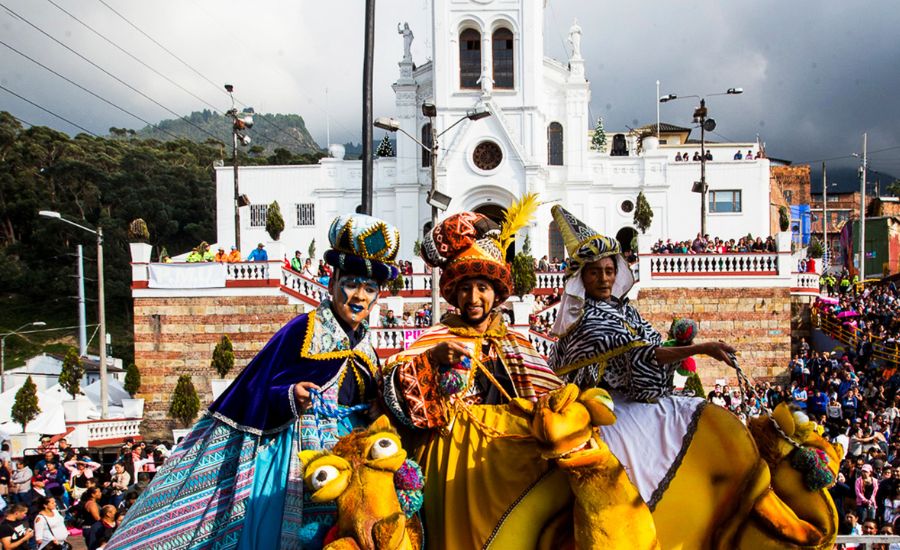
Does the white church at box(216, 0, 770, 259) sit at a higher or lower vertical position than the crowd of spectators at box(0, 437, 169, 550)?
higher

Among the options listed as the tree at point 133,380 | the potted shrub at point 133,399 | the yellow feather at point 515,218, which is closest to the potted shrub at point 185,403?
the potted shrub at point 133,399

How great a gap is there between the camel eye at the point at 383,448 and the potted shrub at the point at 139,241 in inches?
792

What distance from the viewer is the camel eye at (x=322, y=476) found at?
3.64m

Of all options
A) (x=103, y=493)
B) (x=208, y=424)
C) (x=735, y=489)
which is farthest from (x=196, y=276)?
(x=735, y=489)

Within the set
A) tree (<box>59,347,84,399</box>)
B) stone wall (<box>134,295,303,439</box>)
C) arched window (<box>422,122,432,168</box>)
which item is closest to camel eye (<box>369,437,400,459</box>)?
stone wall (<box>134,295,303,439</box>)

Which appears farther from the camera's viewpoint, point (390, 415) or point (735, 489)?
point (390, 415)

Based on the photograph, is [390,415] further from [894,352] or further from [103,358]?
[103,358]

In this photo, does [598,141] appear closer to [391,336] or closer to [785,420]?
[391,336]

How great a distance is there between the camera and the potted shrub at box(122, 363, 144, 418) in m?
22.4

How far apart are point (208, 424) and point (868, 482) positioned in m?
9.67

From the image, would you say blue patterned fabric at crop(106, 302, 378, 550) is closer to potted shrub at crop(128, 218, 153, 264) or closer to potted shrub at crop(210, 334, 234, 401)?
potted shrub at crop(210, 334, 234, 401)

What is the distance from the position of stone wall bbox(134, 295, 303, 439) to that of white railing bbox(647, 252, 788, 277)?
10.5 metres

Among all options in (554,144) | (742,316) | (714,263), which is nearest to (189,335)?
(714,263)

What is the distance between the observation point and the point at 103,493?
11.6 m
